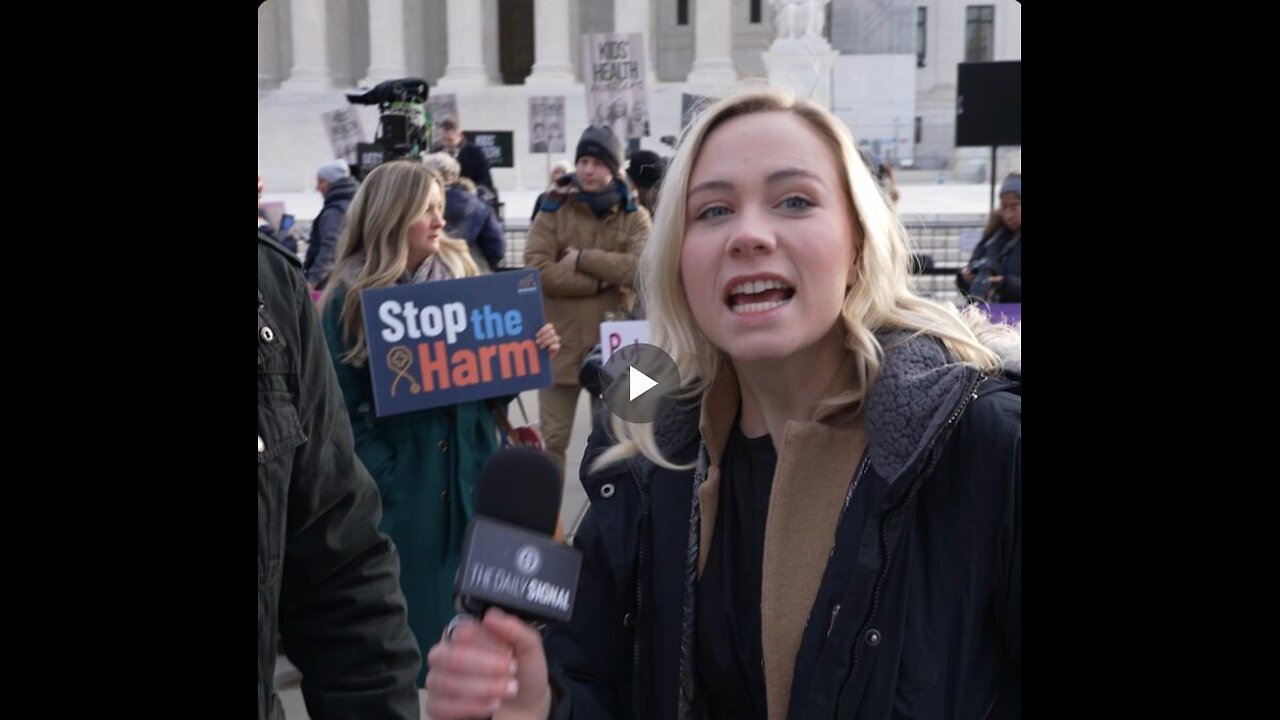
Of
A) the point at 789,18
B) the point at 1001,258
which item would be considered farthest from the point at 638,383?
the point at 789,18

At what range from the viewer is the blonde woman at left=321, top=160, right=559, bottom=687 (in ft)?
14.6

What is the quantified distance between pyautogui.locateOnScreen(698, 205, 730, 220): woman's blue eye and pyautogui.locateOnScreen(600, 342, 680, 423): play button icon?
0.75 feet

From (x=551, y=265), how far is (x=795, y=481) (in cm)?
512

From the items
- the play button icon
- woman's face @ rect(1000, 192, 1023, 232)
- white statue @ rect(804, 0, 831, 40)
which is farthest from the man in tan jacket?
white statue @ rect(804, 0, 831, 40)

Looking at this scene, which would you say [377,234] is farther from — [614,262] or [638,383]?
[638,383]

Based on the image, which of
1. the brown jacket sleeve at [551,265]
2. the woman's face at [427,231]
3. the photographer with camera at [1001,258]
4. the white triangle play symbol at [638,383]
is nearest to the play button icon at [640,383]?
the white triangle play symbol at [638,383]

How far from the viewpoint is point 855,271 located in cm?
186

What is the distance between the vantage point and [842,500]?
1.73 m

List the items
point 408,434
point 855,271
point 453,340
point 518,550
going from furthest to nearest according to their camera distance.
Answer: point 453,340 → point 408,434 → point 855,271 → point 518,550

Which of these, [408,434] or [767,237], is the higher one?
[767,237]

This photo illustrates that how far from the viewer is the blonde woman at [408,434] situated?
4.44 m

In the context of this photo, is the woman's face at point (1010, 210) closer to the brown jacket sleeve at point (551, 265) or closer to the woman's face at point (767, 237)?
the brown jacket sleeve at point (551, 265)

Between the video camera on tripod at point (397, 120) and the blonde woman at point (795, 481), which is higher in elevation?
the video camera on tripod at point (397, 120)
